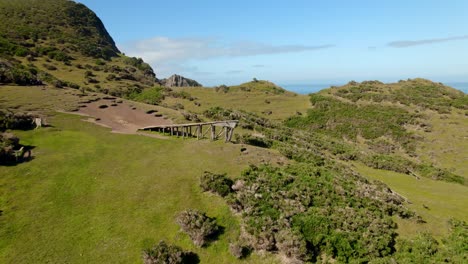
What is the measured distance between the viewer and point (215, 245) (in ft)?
59.5

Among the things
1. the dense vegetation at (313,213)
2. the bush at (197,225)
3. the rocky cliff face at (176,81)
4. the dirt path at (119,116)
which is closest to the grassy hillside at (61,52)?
the rocky cliff face at (176,81)

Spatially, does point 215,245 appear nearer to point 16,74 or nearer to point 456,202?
point 456,202

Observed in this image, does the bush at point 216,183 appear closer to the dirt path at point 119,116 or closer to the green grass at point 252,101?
the dirt path at point 119,116

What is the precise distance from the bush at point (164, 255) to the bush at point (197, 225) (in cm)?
114

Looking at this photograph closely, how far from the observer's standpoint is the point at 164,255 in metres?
16.3

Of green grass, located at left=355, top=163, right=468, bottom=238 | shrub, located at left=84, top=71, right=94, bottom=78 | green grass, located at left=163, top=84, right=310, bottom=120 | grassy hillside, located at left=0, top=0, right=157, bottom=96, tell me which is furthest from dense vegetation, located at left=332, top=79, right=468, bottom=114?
shrub, located at left=84, top=71, right=94, bottom=78

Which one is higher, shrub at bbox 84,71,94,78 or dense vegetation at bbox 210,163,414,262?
shrub at bbox 84,71,94,78

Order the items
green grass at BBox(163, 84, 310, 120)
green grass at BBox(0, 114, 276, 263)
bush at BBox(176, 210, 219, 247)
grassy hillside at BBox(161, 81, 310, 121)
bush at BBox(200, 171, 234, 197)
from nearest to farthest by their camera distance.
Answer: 1. green grass at BBox(0, 114, 276, 263)
2. bush at BBox(176, 210, 219, 247)
3. bush at BBox(200, 171, 234, 197)
4. grassy hillside at BBox(161, 81, 310, 121)
5. green grass at BBox(163, 84, 310, 120)

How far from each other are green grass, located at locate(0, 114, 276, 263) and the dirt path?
7.07m

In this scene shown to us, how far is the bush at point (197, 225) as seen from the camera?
17.9m

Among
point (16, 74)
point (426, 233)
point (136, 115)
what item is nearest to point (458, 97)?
point (426, 233)

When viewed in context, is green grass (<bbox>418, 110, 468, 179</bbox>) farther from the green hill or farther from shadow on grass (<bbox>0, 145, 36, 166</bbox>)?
shadow on grass (<bbox>0, 145, 36, 166</bbox>)

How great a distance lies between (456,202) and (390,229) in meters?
12.2

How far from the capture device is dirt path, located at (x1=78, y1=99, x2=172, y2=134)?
37228 mm
